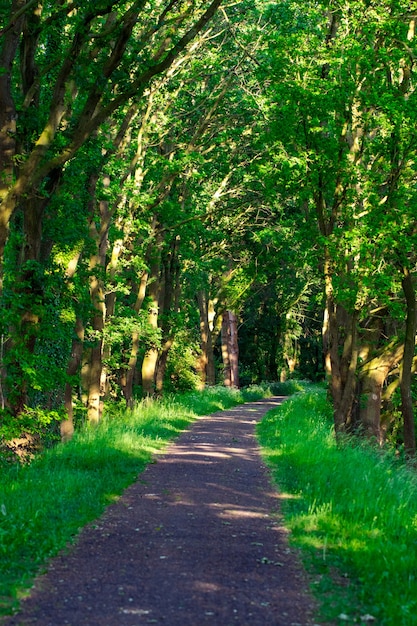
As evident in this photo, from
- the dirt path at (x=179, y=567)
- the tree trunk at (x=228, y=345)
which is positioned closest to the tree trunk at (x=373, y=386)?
the dirt path at (x=179, y=567)

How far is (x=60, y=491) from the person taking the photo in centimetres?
1048

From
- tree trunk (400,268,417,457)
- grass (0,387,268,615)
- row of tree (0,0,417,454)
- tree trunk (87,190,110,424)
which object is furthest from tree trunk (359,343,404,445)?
tree trunk (87,190,110,424)

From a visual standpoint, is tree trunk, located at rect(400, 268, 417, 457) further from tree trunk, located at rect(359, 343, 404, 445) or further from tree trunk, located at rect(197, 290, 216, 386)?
tree trunk, located at rect(197, 290, 216, 386)

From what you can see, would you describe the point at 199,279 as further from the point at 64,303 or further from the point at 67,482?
the point at 67,482

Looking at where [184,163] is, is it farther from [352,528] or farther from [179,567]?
[179,567]

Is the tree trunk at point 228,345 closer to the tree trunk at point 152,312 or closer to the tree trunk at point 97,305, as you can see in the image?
the tree trunk at point 152,312

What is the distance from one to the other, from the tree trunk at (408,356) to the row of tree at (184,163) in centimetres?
5

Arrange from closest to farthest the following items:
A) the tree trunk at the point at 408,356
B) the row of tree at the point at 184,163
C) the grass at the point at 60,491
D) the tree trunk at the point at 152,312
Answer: the grass at the point at 60,491
the row of tree at the point at 184,163
the tree trunk at the point at 408,356
the tree trunk at the point at 152,312

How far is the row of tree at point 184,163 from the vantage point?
13.2m

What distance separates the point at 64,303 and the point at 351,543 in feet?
36.3

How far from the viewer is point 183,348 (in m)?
39.5

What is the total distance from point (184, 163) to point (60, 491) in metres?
14.7

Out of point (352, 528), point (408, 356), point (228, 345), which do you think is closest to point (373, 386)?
point (408, 356)

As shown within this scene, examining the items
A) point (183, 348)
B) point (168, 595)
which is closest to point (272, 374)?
point (183, 348)
